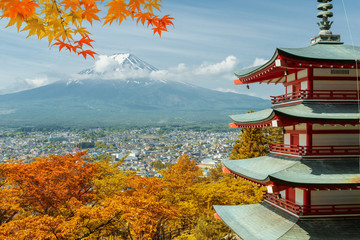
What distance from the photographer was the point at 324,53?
998cm

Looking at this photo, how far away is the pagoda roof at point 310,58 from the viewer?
9.09 meters

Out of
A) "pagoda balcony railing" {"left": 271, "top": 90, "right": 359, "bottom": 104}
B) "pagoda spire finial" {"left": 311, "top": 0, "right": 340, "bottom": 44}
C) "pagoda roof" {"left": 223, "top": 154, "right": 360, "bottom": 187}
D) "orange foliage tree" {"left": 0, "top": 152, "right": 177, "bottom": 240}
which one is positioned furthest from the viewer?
"pagoda spire finial" {"left": 311, "top": 0, "right": 340, "bottom": 44}

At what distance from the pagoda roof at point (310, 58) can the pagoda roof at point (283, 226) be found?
4785 mm

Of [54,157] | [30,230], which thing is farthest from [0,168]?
[30,230]

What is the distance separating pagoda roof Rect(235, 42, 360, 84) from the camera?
909 cm

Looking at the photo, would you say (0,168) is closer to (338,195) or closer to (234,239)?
(234,239)

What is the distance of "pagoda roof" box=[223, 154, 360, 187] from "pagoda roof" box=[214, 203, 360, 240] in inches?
58.7

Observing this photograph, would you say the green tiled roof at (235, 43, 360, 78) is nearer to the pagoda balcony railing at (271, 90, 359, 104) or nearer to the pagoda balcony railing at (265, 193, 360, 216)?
the pagoda balcony railing at (271, 90, 359, 104)

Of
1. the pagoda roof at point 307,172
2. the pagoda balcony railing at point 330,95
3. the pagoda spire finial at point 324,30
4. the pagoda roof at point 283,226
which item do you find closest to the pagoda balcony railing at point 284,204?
the pagoda roof at point 283,226

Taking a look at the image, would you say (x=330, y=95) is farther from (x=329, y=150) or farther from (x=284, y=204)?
(x=284, y=204)

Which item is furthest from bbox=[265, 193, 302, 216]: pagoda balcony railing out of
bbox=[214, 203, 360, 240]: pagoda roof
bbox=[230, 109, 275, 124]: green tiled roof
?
bbox=[230, 109, 275, 124]: green tiled roof

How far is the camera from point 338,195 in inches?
372

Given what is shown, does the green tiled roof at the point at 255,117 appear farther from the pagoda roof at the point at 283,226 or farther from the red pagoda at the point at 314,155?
the pagoda roof at the point at 283,226

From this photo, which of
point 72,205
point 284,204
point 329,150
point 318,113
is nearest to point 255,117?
point 318,113
